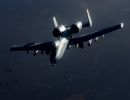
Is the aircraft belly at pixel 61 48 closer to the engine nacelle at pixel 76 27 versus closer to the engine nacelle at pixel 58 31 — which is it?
the engine nacelle at pixel 58 31

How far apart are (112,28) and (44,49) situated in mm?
23907

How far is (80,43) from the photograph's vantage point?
145 m

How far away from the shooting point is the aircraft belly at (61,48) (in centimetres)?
13512

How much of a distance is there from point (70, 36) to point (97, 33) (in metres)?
9.21

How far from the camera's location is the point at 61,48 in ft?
452

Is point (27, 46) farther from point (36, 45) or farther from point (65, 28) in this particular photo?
point (65, 28)

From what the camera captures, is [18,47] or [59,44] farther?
[18,47]

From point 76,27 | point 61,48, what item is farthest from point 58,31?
point 61,48

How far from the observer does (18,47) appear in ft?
488

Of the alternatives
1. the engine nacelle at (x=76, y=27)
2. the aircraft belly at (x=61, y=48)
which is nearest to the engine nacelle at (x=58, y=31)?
the aircraft belly at (x=61, y=48)

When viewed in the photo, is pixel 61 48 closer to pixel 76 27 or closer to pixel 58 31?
pixel 58 31

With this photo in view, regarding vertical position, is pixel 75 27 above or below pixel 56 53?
above

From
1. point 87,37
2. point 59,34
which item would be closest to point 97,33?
point 87,37

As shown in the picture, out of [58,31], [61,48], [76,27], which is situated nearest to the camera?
[61,48]
